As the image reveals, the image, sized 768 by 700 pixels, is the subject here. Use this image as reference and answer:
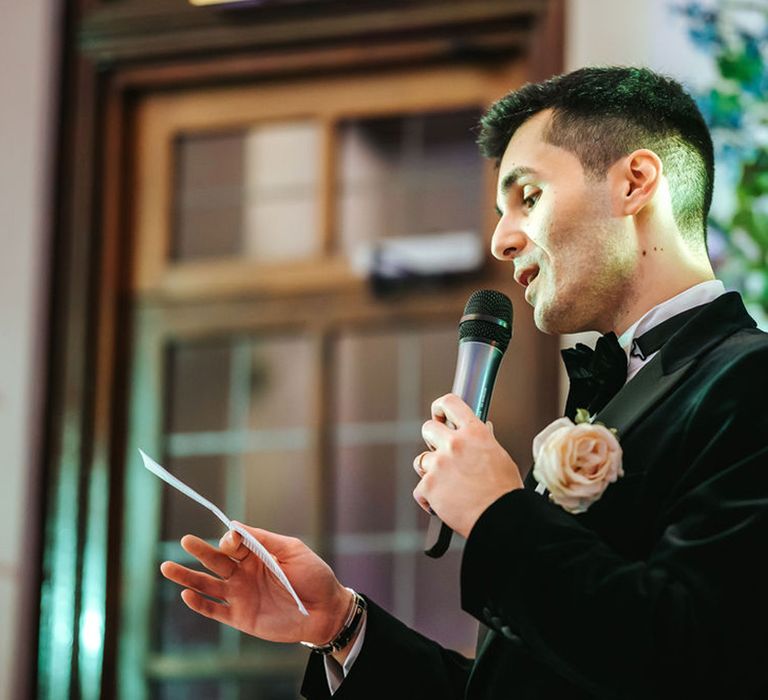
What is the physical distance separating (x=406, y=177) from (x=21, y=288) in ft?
3.75

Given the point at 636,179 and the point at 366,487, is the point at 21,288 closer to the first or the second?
the point at 366,487

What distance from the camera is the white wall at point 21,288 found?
385 cm

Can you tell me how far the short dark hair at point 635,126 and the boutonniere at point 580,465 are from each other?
356 mm

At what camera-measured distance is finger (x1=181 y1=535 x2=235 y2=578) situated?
1582 millimetres

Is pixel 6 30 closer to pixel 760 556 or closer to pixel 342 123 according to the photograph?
pixel 342 123

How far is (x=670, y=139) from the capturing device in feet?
5.39

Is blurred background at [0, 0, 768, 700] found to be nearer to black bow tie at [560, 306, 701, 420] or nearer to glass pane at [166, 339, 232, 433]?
glass pane at [166, 339, 232, 433]

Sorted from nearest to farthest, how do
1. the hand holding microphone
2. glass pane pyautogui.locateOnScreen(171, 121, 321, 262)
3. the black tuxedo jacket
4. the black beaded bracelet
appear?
the black tuxedo jacket, the hand holding microphone, the black beaded bracelet, glass pane pyautogui.locateOnScreen(171, 121, 321, 262)

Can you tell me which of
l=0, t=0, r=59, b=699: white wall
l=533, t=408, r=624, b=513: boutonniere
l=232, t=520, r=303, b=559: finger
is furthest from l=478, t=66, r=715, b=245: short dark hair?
l=0, t=0, r=59, b=699: white wall

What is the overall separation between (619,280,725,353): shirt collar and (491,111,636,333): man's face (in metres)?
0.03

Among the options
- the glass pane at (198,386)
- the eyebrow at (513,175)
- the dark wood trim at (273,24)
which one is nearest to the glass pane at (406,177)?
the dark wood trim at (273,24)

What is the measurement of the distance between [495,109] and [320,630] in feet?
2.20

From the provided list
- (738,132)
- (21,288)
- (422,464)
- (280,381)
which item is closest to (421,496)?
(422,464)

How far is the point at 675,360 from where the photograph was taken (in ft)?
4.79
